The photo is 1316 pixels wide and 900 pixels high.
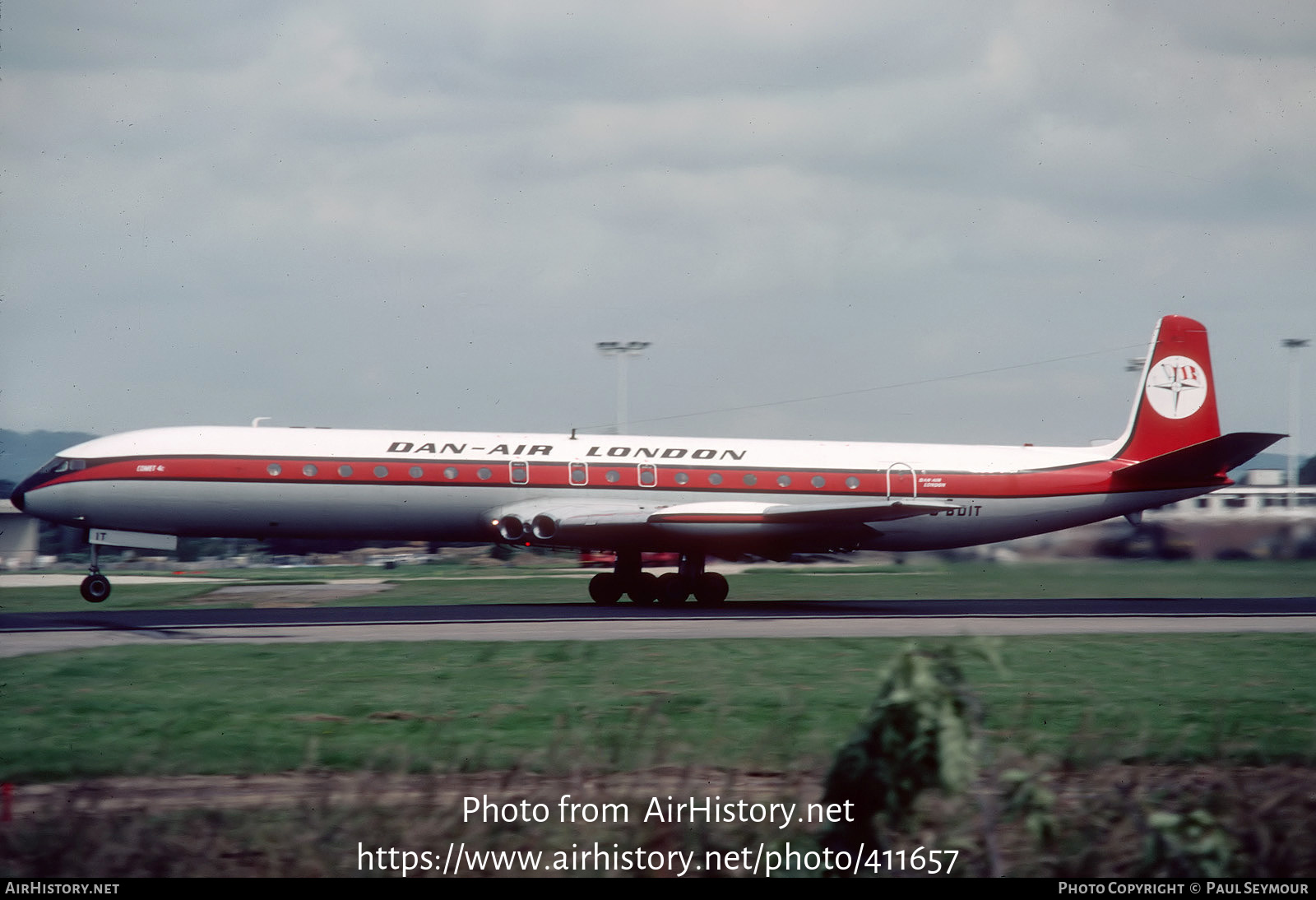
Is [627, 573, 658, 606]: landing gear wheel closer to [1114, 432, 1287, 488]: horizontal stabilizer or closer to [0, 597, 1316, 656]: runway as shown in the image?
[0, 597, 1316, 656]: runway

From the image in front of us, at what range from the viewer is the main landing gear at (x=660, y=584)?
27.7 metres

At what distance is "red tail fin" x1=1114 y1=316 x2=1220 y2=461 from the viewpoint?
3181 centimetres

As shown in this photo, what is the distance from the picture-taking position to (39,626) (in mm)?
20500

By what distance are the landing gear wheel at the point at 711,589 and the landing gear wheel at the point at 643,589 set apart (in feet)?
3.68

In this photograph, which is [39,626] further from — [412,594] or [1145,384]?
[1145,384]

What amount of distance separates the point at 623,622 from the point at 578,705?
10.0m

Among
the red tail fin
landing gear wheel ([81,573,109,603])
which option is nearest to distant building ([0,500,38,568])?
landing gear wheel ([81,573,109,603])

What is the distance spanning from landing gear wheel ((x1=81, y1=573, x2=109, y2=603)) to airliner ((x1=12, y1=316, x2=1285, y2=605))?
39mm

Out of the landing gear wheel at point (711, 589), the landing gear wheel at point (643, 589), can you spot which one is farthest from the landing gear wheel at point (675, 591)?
the landing gear wheel at point (643, 589)

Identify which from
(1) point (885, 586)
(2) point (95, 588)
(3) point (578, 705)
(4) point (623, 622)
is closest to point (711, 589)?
(4) point (623, 622)

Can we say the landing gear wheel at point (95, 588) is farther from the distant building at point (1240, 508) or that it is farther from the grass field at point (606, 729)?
the distant building at point (1240, 508)

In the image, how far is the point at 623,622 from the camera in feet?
73.9

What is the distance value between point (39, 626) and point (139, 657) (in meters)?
5.93

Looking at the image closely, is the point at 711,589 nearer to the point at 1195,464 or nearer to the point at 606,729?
the point at 1195,464
